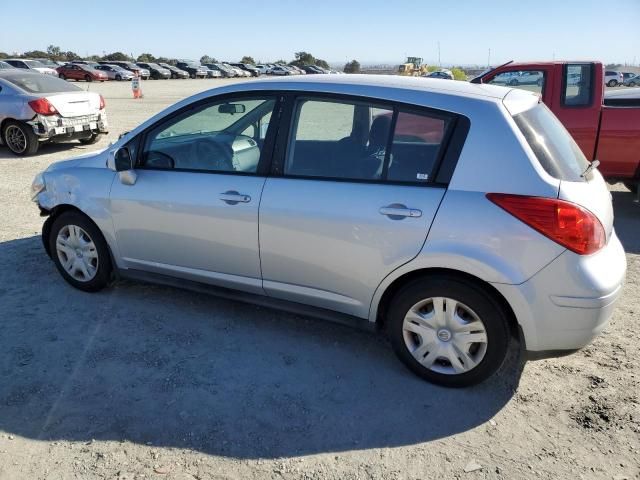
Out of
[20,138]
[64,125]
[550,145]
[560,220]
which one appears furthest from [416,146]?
[20,138]

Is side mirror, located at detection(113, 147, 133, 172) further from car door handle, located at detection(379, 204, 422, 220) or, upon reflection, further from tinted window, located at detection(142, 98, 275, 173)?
car door handle, located at detection(379, 204, 422, 220)

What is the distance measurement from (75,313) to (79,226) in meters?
0.69

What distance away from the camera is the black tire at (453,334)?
2854 millimetres

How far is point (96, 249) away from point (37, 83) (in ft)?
25.6

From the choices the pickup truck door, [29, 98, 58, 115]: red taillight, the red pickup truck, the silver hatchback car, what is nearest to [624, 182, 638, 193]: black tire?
the red pickup truck

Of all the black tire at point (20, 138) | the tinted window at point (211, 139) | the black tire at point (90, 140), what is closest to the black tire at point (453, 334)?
the tinted window at point (211, 139)

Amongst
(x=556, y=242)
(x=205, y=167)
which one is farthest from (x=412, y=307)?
(x=205, y=167)

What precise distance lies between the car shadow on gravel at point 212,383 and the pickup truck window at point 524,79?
5.04 m

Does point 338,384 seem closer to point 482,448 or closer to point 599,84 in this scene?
point 482,448

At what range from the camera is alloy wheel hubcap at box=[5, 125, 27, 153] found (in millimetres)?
9961

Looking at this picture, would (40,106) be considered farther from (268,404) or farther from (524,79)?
(268,404)

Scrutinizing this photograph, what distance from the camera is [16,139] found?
1003 centimetres

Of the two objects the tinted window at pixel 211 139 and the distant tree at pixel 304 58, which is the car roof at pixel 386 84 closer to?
the tinted window at pixel 211 139

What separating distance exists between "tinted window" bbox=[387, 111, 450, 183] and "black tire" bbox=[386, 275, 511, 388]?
611mm
